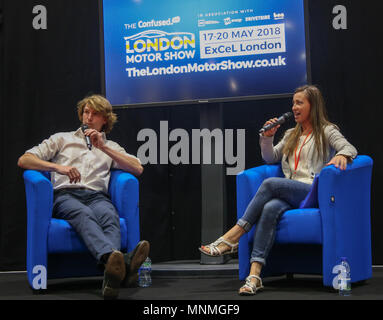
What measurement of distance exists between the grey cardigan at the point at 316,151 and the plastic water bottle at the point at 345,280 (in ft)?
1.72

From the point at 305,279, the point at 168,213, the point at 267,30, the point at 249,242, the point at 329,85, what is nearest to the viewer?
the point at 249,242

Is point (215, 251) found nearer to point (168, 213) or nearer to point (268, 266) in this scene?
point (268, 266)

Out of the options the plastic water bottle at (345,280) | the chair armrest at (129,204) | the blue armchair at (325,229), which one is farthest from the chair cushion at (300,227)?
the chair armrest at (129,204)

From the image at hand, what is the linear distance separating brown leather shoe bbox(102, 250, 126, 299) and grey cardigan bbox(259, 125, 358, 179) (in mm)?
1139

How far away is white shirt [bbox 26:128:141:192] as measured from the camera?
342 cm

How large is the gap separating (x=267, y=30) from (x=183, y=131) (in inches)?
39.4

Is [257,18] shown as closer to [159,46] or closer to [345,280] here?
[159,46]

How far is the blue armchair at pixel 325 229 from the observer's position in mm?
2967

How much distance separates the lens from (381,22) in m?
4.12

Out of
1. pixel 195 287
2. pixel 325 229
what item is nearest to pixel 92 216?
pixel 195 287

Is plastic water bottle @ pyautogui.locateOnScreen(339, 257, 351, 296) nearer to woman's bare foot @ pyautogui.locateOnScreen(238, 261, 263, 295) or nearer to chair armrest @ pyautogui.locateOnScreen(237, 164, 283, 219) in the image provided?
woman's bare foot @ pyautogui.locateOnScreen(238, 261, 263, 295)

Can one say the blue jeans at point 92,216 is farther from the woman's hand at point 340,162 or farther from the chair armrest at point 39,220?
the woman's hand at point 340,162

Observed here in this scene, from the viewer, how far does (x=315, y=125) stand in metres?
3.38
